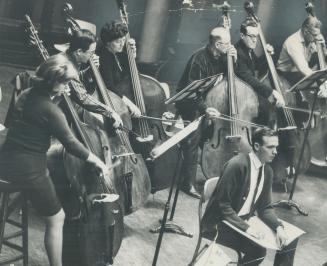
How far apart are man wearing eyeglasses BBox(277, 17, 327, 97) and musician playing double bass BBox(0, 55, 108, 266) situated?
3334 millimetres

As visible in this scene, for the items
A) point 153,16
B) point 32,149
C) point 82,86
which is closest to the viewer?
point 32,149

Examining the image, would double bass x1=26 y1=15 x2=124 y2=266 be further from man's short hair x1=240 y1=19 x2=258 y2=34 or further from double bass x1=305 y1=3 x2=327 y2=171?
double bass x1=305 y1=3 x2=327 y2=171

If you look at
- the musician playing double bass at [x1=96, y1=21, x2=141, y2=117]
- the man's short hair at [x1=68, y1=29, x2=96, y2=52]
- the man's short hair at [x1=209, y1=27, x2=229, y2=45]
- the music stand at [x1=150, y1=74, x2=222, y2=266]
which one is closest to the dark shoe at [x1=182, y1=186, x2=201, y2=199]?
the music stand at [x1=150, y1=74, x2=222, y2=266]

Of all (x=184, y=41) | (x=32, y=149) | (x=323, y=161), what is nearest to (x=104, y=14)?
(x=184, y=41)

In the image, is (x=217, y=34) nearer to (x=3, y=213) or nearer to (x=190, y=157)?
(x=190, y=157)

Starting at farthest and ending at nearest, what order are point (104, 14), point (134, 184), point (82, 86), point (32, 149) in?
point (104, 14) → point (134, 184) → point (82, 86) → point (32, 149)

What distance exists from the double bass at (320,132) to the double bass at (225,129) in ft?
4.23

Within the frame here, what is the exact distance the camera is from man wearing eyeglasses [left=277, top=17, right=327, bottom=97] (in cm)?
663

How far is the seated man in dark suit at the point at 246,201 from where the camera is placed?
4.35 metres

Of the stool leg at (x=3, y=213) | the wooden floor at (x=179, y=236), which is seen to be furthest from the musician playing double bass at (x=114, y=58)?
the stool leg at (x=3, y=213)

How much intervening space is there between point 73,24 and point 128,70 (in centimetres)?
82

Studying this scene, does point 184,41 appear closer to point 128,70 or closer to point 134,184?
point 128,70

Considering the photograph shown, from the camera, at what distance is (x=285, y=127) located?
6.36m

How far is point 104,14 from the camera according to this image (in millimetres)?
7027
